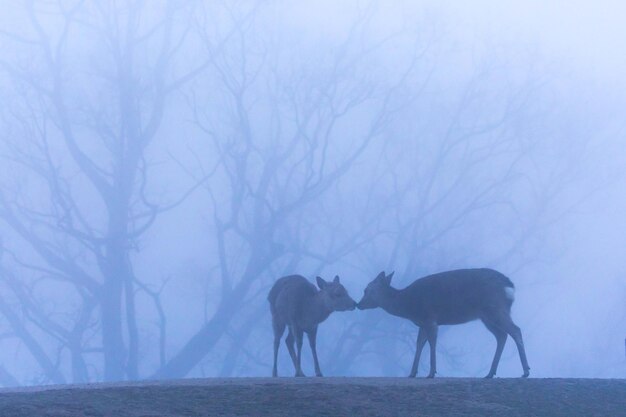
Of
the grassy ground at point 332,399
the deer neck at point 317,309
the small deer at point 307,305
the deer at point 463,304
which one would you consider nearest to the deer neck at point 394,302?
the deer at point 463,304

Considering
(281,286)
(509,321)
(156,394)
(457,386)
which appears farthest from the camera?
(281,286)

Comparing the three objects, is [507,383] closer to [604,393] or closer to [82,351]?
[604,393]

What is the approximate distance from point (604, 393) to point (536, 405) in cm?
128

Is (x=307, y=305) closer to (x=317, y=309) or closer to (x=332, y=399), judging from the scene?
(x=317, y=309)

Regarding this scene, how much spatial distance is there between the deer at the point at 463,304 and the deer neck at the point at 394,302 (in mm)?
25

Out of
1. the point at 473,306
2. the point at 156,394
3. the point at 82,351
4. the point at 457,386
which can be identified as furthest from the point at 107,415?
the point at 82,351

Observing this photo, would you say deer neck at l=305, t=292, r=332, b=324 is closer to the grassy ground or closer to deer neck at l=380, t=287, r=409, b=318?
deer neck at l=380, t=287, r=409, b=318

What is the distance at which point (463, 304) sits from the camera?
54.2ft

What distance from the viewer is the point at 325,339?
1220 inches

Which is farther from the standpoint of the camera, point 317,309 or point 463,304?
point 317,309

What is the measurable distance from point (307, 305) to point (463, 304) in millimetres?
2627

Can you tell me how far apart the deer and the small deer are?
978 mm

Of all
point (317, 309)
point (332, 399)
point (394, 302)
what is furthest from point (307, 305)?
point (332, 399)

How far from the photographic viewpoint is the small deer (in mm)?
17625
